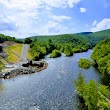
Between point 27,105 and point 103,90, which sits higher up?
point 103,90

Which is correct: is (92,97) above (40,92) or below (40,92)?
above

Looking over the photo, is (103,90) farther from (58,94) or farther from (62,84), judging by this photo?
(62,84)

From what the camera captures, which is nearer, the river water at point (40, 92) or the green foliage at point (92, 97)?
the green foliage at point (92, 97)

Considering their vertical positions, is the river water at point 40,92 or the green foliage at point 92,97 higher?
the green foliage at point 92,97

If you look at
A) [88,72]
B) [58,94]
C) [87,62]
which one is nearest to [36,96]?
[58,94]

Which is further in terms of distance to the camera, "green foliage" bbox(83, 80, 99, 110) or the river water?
the river water

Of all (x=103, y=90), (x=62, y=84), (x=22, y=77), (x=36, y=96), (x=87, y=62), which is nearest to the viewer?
(x=103, y=90)

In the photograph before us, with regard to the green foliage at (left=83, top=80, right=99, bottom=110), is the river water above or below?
below

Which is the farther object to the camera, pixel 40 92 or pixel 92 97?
pixel 40 92
